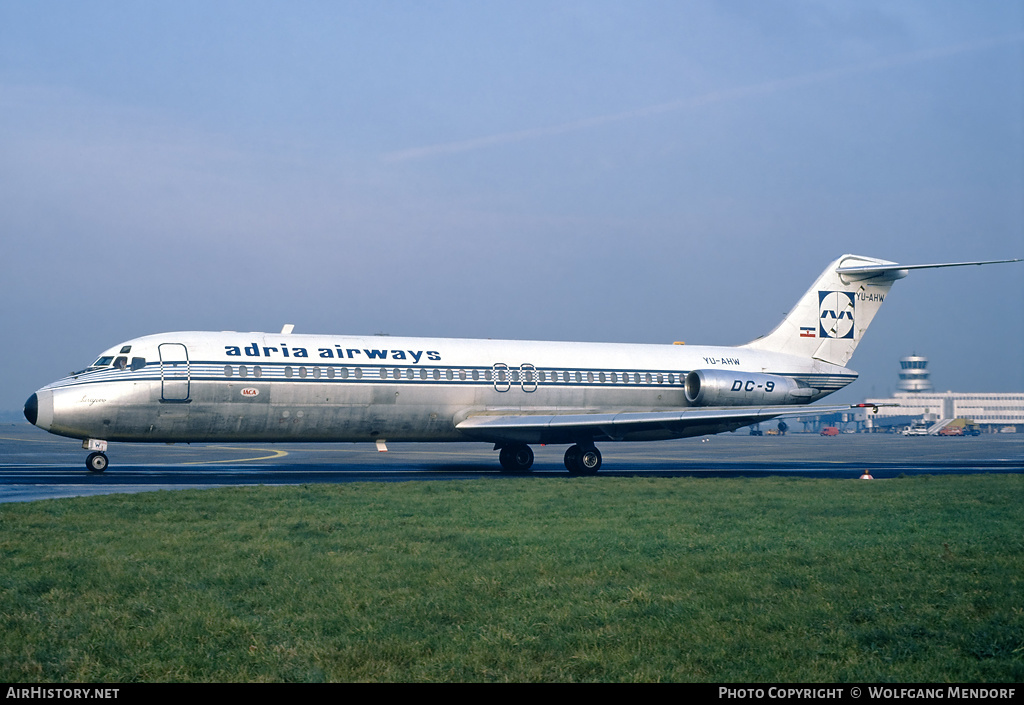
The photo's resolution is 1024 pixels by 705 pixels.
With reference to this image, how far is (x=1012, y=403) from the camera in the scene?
191375 mm

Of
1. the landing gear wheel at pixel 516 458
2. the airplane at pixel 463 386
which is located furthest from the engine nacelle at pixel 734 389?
the landing gear wheel at pixel 516 458

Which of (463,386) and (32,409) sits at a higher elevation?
(463,386)

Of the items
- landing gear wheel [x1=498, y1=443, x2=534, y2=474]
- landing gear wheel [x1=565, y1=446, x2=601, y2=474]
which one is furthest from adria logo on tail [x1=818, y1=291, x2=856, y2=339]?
landing gear wheel [x1=498, y1=443, x2=534, y2=474]

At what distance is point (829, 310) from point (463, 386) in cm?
1533

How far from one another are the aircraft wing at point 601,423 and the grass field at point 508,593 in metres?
12.1

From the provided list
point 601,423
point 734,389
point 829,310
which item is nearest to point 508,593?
point 601,423

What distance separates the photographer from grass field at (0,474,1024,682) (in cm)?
664

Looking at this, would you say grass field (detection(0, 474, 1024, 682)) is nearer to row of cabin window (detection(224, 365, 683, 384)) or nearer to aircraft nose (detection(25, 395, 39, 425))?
aircraft nose (detection(25, 395, 39, 425))

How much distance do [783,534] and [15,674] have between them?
31.4 ft

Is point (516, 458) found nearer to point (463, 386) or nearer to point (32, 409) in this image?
point (463, 386)

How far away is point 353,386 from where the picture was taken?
88.5ft

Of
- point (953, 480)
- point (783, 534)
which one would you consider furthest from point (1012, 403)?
point (783, 534)

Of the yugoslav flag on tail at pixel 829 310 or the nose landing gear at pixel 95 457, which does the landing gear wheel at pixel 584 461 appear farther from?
the nose landing gear at pixel 95 457
